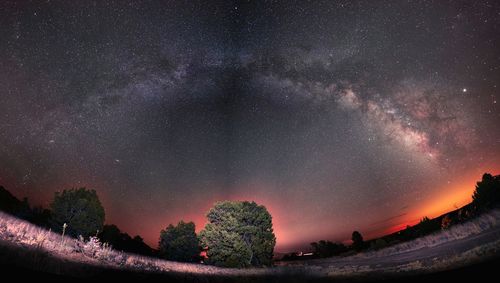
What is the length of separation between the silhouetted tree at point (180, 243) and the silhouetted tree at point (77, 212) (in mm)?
10995

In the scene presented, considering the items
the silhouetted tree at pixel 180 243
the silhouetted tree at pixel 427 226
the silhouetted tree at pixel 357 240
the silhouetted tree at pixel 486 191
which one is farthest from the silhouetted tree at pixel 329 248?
the silhouetted tree at pixel 180 243

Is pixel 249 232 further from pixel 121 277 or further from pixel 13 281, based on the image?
pixel 13 281

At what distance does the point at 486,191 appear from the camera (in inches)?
2046

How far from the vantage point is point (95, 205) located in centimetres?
4494

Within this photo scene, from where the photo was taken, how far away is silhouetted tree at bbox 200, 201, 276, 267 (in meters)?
35.4

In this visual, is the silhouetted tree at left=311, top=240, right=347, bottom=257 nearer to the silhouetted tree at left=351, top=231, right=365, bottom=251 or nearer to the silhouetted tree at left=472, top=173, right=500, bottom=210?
the silhouetted tree at left=351, top=231, right=365, bottom=251

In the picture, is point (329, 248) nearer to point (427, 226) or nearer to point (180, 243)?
point (427, 226)

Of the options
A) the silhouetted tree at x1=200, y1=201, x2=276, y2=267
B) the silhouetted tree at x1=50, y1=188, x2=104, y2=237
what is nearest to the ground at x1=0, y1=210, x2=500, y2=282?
the silhouetted tree at x1=200, y1=201, x2=276, y2=267

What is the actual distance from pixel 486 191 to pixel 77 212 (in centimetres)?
7364

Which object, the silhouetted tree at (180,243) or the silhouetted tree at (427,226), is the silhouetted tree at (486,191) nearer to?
the silhouetted tree at (427,226)

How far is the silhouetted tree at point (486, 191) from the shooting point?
50.4m

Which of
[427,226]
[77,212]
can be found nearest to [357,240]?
[427,226]

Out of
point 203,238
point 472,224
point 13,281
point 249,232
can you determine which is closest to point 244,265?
point 249,232

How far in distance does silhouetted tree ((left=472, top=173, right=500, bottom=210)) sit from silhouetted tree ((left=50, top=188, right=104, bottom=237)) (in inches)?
2694
